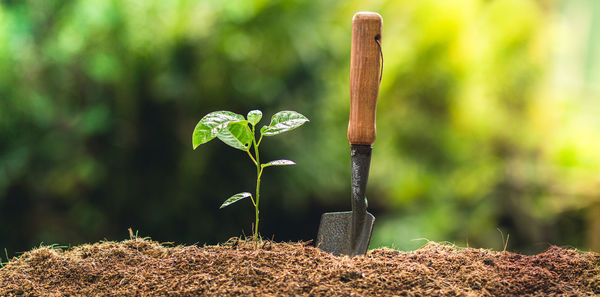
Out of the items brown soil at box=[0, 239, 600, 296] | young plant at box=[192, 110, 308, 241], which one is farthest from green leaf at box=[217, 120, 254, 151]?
brown soil at box=[0, 239, 600, 296]

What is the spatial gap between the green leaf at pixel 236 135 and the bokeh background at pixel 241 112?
40.7 inches

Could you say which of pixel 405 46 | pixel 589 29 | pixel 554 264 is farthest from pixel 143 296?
pixel 589 29

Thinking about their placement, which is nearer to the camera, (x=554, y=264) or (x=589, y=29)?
(x=554, y=264)

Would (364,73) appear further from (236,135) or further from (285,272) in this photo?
(285,272)

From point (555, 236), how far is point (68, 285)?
2.23 meters

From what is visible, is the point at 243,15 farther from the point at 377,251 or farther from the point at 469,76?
the point at 377,251

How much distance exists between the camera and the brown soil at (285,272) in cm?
77

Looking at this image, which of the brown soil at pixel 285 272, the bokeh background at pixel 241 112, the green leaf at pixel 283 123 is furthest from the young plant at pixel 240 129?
the bokeh background at pixel 241 112

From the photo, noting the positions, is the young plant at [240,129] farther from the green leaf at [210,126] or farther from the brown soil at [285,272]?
the brown soil at [285,272]

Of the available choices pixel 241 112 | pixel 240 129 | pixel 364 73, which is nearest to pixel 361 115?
pixel 364 73

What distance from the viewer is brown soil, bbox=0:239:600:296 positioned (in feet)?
2.51

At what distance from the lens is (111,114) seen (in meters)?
2.07

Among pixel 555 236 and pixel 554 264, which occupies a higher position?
pixel 554 264

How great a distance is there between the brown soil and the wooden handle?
0.24m
